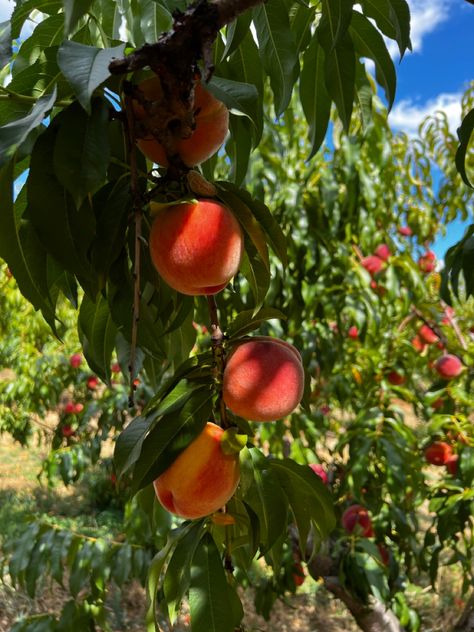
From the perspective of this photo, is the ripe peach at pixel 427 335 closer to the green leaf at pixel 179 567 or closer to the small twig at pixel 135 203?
the green leaf at pixel 179 567

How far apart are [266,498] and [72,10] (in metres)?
0.41

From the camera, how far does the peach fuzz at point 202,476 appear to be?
499 millimetres

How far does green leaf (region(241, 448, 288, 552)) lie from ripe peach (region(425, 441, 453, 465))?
1.43m

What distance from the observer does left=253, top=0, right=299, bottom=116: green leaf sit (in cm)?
57

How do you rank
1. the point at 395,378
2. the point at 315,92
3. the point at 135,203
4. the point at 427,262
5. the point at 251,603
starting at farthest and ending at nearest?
the point at 251,603
the point at 427,262
the point at 395,378
the point at 315,92
the point at 135,203

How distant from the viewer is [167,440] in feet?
1.65

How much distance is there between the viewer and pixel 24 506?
4.22 meters

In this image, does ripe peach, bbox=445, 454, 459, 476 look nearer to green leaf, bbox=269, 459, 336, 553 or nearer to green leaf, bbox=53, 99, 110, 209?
green leaf, bbox=269, 459, 336, 553

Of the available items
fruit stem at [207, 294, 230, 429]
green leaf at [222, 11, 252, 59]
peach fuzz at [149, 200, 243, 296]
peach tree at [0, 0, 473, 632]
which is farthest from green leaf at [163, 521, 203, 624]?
green leaf at [222, 11, 252, 59]

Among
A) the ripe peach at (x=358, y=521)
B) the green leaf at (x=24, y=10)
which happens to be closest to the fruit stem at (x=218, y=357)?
the green leaf at (x=24, y=10)

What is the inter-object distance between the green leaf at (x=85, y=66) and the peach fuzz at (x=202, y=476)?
0.29 m

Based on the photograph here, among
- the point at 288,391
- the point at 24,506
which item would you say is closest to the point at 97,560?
the point at 288,391

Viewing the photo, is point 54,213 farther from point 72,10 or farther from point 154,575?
point 154,575

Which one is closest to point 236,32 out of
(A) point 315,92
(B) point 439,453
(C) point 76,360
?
(A) point 315,92
